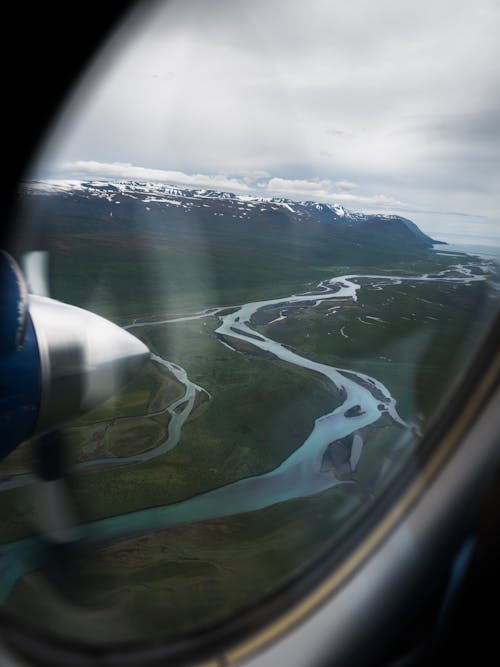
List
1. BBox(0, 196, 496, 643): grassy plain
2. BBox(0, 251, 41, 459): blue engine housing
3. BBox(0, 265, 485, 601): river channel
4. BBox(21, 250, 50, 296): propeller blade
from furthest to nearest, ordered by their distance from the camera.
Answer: BBox(21, 250, 50, 296): propeller blade, BBox(0, 265, 485, 601): river channel, BBox(0, 251, 41, 459): blue engine housing, BBox(0, 196, 496, 643): grassy plain

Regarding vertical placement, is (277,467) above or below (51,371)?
below

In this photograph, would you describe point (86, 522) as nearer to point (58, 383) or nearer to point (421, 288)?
point (58, 383)

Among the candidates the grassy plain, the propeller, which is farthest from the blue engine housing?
the grassy plain

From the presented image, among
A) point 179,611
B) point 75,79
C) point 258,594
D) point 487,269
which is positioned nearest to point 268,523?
point 179,611

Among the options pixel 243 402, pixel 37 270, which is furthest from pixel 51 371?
pixel 243 402

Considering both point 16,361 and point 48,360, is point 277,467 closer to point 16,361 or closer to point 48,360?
point 48,360

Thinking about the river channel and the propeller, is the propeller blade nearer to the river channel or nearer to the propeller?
the propeller

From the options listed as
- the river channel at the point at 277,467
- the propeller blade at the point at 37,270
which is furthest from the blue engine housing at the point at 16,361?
the river channel at the point at 277,467

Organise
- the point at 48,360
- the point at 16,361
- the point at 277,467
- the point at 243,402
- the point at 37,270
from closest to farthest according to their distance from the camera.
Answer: the point at 16,361, the point at 48,360, the point at 37,270, the point at 277,467, the point at 243,402

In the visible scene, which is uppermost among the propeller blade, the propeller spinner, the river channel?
the propeller blade

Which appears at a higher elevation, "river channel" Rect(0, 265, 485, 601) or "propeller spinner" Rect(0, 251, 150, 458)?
"propeller spinner" Rect(0, 251, 150, 458)

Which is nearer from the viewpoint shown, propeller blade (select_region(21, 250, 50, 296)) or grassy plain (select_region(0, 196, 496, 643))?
grassy plain (select_region(0, 196, 496, 643))

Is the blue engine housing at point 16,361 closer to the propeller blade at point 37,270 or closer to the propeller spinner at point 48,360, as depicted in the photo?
the propeller spinner at point 48,360
